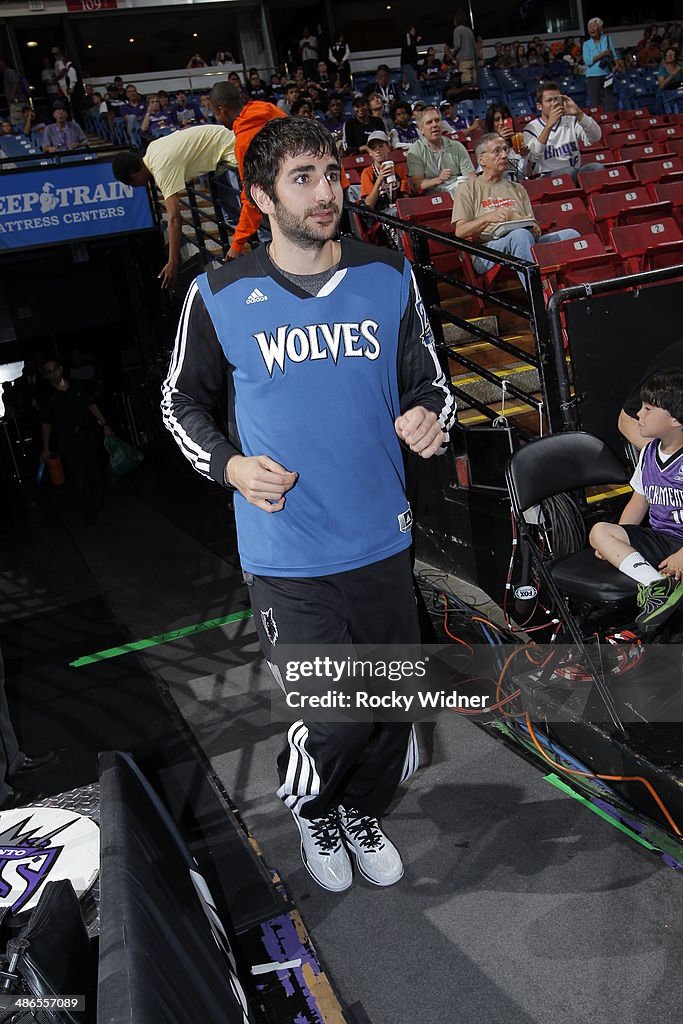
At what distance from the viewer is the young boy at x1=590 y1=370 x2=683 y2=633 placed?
126 inches

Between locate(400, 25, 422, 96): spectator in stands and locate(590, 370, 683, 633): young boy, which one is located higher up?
locate(400, 25, 422, 96): spectator in stands

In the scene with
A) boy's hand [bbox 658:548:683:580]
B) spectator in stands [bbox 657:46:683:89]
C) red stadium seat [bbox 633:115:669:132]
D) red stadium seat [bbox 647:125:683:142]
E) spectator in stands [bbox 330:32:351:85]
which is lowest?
boy's hand [bbox 658:548:683:580]


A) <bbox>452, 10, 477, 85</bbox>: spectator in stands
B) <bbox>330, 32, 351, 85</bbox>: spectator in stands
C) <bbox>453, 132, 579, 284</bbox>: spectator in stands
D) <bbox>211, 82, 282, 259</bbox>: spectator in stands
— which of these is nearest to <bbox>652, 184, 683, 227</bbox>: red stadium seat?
<bbox>453, 132, 579, 284</bbox>: spectator in stands

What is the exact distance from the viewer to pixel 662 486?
3.46 meters

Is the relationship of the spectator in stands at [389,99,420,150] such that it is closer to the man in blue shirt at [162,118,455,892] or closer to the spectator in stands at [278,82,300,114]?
the spectator in stands at [278,82,300,114]

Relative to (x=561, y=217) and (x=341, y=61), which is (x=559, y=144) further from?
(x=341, y=61)

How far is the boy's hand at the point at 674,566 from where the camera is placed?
318 cm

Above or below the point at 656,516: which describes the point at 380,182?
above

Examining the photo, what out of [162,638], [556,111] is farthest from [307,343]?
[556,111]

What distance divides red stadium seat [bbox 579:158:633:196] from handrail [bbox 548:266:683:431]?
4.10 metres

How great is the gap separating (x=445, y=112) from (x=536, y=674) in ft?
38.9

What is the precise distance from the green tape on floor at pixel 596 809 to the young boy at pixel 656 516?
2.12 ft

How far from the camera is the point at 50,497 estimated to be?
10.5m

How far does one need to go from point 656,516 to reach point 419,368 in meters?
1.52
